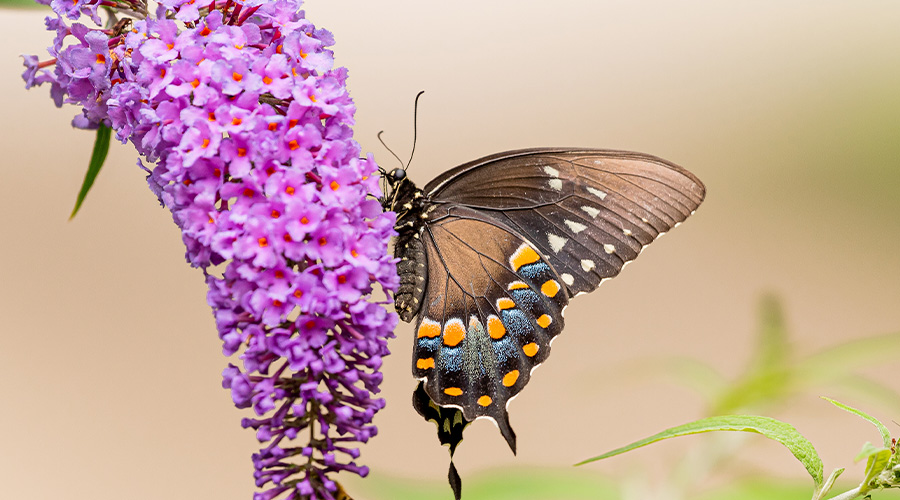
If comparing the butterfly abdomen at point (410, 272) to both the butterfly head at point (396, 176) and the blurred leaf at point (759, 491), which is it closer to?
the butterfly head at point (396, 176)

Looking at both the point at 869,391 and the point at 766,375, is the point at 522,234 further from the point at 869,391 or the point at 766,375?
the point at 869,391

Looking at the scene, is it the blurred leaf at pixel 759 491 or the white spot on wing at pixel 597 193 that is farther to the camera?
the white spot on wing at pixel 597 193

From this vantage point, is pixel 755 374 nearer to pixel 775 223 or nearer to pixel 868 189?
pixel 775 223

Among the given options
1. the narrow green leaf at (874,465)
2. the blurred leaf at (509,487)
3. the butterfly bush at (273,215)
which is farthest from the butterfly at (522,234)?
the narrow green leaf at (874,465)

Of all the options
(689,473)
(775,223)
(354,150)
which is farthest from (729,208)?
Answer: (354,150)

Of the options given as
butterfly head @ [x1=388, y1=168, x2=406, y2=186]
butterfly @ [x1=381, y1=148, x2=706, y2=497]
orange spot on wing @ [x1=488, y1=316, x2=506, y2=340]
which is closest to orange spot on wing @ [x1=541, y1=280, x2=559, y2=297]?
butterfly @ [x1=381, y1=148, x2=706, y2=497]

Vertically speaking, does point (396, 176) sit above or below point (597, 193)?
above

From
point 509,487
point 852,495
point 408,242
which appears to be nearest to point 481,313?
point 408,242
